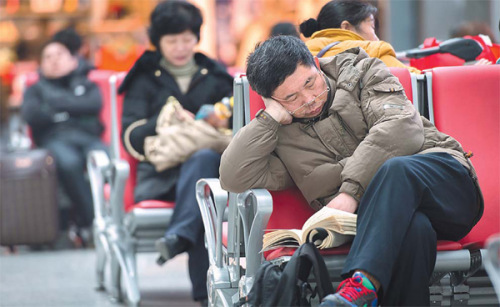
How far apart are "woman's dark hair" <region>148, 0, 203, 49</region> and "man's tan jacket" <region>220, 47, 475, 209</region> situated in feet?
6.21

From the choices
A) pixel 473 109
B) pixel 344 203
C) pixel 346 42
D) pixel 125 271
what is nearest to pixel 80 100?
pixel 125 271

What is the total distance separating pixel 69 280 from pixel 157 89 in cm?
155

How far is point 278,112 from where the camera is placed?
10.5 feet

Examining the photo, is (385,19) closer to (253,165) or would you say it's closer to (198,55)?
(198,55)

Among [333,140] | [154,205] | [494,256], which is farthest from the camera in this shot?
[154,205]

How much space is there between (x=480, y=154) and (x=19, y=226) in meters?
4.38

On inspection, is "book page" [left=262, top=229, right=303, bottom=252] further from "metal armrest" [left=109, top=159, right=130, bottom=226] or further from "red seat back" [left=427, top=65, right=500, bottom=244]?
"metal armrest" [left=109, top=159, right=130, bottom=226]

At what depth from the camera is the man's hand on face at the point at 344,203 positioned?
3.06 metres

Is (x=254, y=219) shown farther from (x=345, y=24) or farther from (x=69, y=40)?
(x=69, y=40)

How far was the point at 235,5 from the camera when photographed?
467 inches

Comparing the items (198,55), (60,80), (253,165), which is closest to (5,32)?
(60,80)

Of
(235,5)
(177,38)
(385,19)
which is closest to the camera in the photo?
(177,38)

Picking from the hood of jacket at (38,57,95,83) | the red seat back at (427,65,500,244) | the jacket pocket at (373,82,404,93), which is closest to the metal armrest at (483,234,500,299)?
the jacket pocket at (373,82,404,93)

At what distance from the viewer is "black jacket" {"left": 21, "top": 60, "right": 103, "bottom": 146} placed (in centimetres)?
739
